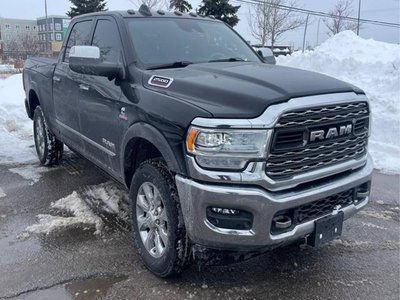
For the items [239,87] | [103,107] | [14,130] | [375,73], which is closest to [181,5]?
[375,73]

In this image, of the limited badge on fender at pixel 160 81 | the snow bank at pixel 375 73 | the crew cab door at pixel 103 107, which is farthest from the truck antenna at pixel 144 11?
the snow bank at pixel 375 73

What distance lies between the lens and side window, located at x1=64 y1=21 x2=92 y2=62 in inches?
192

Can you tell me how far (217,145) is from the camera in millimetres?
A: 2662

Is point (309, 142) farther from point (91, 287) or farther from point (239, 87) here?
point (91, 287)

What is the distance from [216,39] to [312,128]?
2064mm

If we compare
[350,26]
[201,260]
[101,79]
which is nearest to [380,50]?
[101,79]

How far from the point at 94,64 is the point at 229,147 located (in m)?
1.65

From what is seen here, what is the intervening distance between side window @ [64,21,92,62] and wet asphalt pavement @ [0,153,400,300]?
6.69 ft

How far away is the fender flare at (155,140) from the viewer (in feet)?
9.43

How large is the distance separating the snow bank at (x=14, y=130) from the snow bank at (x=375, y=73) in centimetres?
592

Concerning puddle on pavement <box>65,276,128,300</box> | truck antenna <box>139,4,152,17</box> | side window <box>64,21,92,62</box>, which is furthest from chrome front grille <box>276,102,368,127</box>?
side window <box>64,21,92,62</box>

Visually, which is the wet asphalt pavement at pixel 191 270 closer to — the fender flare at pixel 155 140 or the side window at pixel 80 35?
the fender flare at pixel 155 140

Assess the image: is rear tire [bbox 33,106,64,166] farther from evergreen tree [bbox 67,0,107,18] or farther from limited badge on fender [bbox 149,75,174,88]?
evergreen tree [bbox 67,0,107,18]

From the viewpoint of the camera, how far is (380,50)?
11.9m
